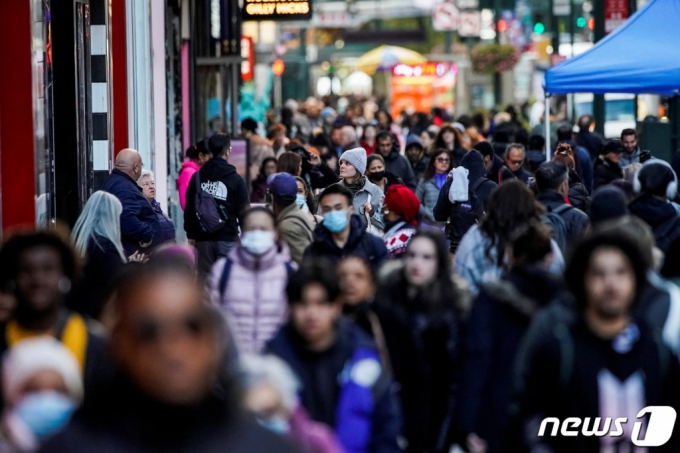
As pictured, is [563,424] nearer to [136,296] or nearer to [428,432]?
[428,432]

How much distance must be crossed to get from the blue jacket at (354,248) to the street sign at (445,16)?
34947 millimetres

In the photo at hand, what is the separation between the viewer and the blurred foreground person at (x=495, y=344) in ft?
19.1

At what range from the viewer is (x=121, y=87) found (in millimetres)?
13672

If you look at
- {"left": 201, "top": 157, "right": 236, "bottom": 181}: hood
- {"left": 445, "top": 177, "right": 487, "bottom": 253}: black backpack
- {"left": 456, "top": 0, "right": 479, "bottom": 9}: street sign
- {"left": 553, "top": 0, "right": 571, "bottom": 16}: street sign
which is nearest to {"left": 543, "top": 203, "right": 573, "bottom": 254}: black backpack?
{"left": 445, "top": 177, "right": 487, "bottom": 253}: black backpack

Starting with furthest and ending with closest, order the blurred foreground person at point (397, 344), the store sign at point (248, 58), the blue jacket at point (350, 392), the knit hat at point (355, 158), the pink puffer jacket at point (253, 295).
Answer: the store sign at point (248, 58)
the knit hat at point (355, 158)
the pink puffer jacket at point (253, 295)
the blurred foreground person at point (397, 344)
the blue jacket at point (350, 392)

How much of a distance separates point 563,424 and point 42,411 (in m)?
1.99

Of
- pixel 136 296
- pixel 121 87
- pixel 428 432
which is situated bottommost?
pixel 428 432

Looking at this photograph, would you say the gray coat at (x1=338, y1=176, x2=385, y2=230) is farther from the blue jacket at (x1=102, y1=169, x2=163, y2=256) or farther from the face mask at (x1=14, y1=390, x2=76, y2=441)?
the face mask at (x1=14, y1=390, x2=76, y2=441)

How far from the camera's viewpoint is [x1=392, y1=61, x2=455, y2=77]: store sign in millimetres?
44500

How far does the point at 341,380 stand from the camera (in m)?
4.82

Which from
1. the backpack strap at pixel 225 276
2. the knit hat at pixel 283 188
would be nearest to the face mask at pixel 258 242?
the backpack strap at pixel 225 276

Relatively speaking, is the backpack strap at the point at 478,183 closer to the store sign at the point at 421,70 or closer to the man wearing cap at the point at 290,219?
the man wearing cap at the point at 290,219

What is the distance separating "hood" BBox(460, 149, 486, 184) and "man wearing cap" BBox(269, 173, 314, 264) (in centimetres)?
330

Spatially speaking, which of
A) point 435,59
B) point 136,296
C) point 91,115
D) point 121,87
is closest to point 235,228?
point 91,115
